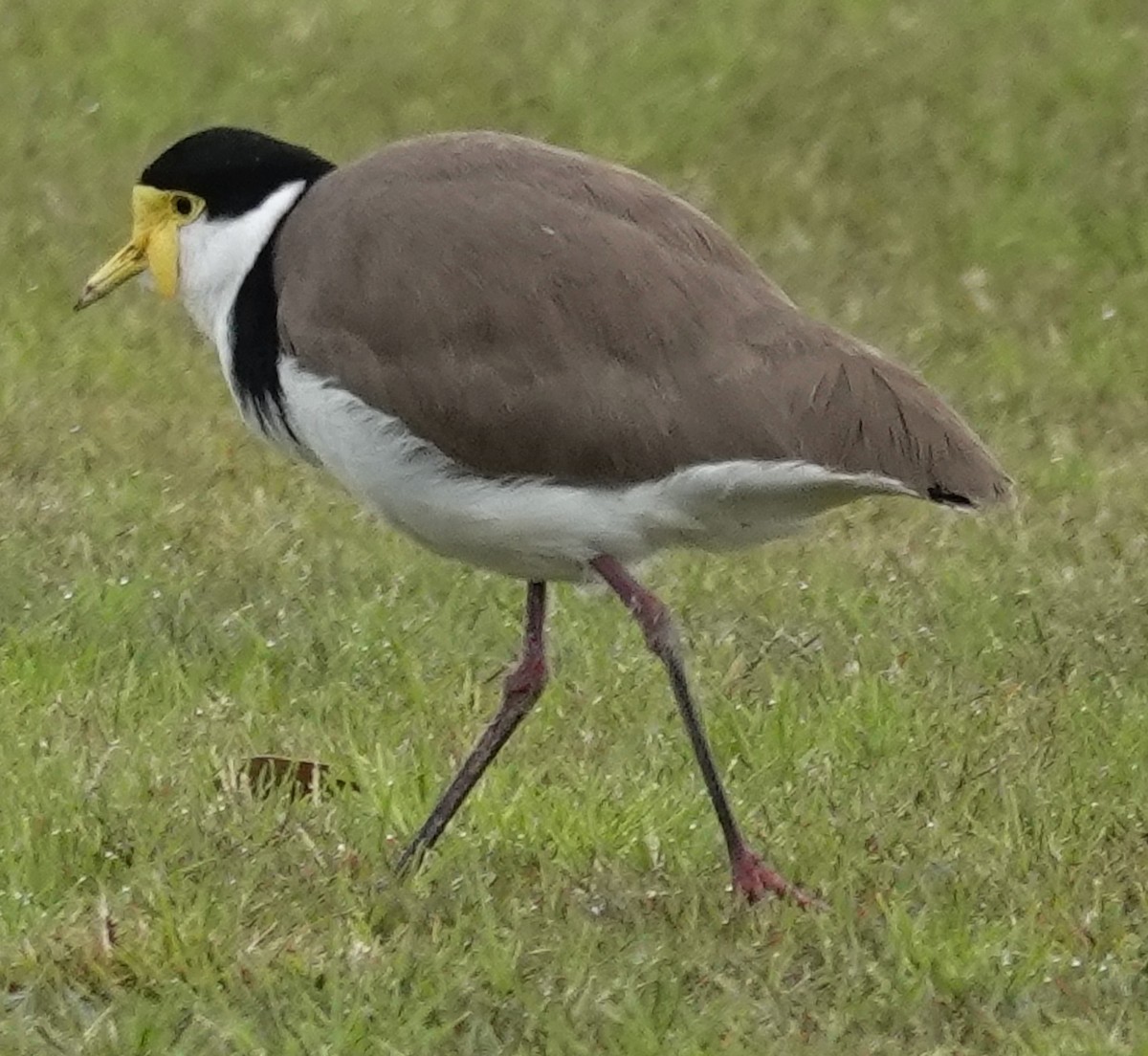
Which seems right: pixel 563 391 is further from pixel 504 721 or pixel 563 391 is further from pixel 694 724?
pixel 504 721

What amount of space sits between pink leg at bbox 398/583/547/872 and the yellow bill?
0.96 meters

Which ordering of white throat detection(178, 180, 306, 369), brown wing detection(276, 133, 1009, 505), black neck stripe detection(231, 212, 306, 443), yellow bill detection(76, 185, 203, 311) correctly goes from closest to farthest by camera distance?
brown wing detection(276, 133, 1009, 505)
black neck stripe detection(231, 212, 306, 443)
white throat detection(178, 180, 306, 369)
yellow bill detection(76, 185, 203, 311)

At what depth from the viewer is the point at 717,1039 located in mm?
4227

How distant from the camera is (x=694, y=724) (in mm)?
4930

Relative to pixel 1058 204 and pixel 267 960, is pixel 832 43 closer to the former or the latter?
pixel 1058 204

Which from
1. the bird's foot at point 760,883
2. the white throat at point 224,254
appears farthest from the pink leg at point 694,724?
the white throat at point 224,254

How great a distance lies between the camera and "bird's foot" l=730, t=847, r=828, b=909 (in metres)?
4.74

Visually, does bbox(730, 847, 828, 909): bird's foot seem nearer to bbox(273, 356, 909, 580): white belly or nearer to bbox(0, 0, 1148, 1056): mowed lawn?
bbox(0, 0, 1148, 1056): mowed lawn

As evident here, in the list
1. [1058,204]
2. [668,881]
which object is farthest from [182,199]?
[1058,204]

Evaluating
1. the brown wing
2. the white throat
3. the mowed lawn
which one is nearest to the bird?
the brown wing

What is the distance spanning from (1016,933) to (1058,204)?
6.23 meters

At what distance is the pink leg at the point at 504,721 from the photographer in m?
4.98

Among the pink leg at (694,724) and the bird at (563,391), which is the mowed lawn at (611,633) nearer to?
the pink leg at (694,724)

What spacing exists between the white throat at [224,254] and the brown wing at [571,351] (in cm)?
20
